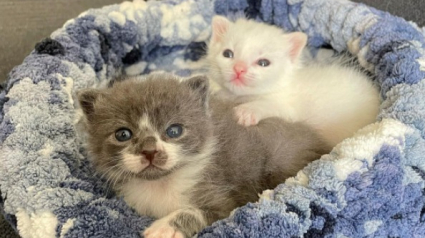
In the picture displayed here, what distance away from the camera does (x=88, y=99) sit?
5.15ft

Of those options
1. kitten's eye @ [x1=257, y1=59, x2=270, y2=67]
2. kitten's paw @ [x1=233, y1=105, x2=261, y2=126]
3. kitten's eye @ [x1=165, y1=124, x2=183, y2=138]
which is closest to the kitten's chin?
kitten's eye @ [x1=165, y1=124, x2=183, y2=138]

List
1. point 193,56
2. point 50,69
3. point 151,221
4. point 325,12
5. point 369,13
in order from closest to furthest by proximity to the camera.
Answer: point 151,221
point 50,69
point 369,13
point 325,12
point 193,56

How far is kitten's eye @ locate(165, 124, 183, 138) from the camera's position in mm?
1461

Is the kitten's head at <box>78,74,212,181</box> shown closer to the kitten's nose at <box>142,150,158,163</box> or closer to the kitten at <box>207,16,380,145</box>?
the kitten's nose at <box>142,150,158,163</box>

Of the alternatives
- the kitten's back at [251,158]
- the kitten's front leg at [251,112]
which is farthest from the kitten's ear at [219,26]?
the kitten's back at [251,158]

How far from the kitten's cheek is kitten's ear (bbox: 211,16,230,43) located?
114 cm

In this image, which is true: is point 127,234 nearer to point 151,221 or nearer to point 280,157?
point 151,221

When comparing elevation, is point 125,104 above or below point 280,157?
above

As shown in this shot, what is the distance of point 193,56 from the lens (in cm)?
260

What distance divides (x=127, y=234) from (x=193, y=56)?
139 cm

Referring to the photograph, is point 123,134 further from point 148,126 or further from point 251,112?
point 251,112

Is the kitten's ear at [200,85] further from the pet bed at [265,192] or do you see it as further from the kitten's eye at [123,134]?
the pet bed at [265,192]

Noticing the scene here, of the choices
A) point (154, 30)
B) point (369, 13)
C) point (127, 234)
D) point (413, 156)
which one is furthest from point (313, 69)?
point (127, 234)

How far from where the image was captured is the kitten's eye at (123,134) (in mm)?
1451
